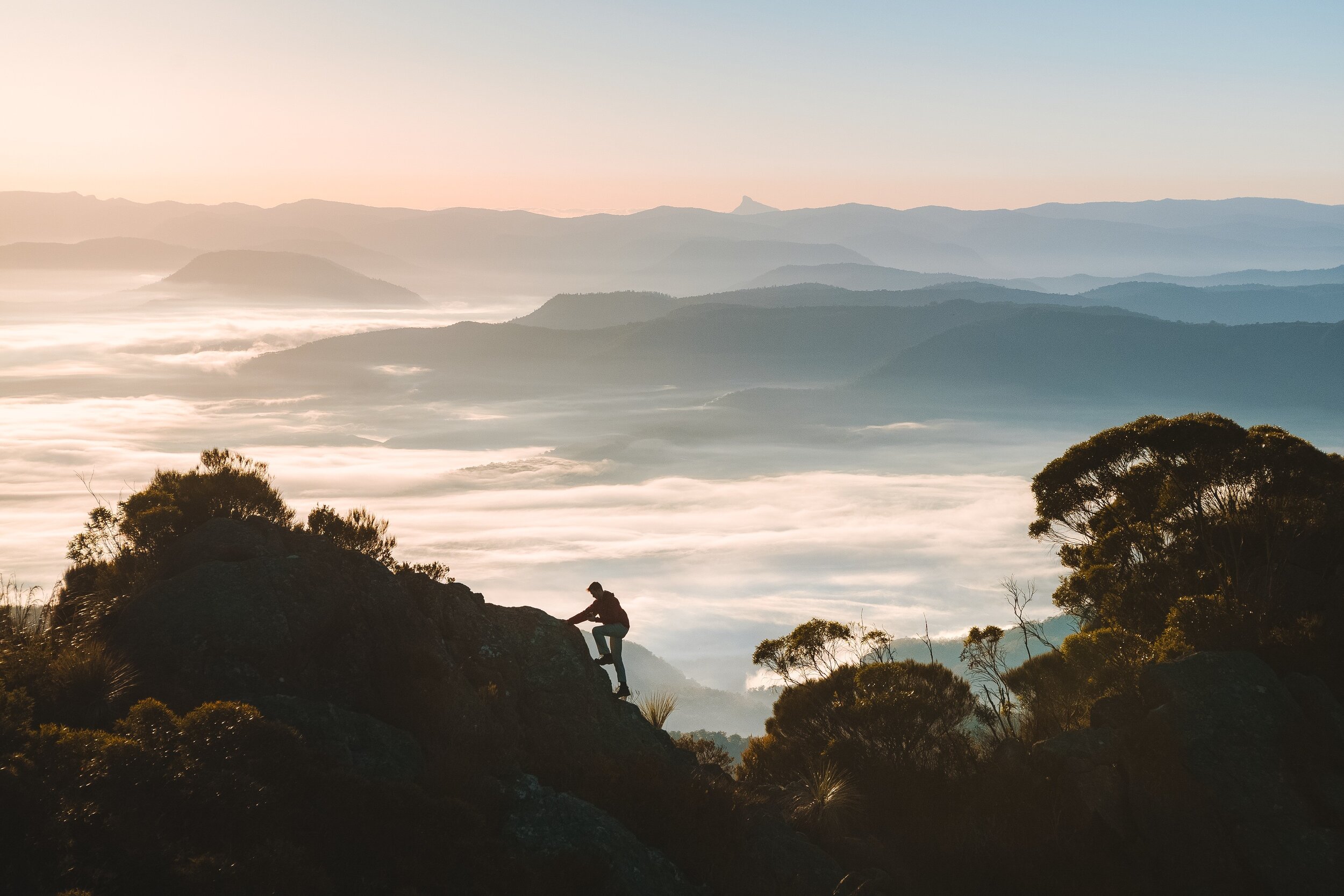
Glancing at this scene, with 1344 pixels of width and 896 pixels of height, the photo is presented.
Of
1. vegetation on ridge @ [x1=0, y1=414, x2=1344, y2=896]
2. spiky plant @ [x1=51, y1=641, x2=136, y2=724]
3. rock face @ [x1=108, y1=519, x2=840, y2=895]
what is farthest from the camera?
rock face @ [x1=108, y1=519, x2=840, y2=895]

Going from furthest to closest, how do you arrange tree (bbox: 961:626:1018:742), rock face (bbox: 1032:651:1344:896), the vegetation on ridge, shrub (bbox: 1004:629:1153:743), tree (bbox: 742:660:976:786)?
1. tree (bbox: 961:626:1018:742)
2. tree (bbox: 742:660:976:786)
3. shrub (bbox: 1004:629:1153:743)
4. rock face (bbox: 1032:651:1344:896)
5. the vegetation on ridge

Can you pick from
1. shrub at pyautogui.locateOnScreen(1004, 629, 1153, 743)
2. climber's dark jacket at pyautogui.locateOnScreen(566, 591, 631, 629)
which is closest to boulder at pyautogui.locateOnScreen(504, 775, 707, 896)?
climber's dark jacket at pyautogui.locateOnScreen(566, 591, 631, 629)

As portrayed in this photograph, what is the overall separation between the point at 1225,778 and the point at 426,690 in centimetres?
1261

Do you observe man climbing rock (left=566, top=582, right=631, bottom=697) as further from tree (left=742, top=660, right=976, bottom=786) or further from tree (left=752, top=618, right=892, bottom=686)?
tree (left=752, top=618, right=892, bottom=686)

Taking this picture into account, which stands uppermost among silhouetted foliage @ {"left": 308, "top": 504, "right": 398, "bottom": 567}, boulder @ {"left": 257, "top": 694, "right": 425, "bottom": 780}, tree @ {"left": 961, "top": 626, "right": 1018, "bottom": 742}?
silhouetted foliage @ {"left": 308, "top": 504, "right": 398, "bottom": 567}

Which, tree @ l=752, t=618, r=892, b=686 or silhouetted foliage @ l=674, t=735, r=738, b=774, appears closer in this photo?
silhouetted foliage @ l=674, t=735, r=738, b=774

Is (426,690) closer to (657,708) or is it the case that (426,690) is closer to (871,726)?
(657,708)

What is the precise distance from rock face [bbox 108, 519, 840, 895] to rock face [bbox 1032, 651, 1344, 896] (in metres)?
5.17

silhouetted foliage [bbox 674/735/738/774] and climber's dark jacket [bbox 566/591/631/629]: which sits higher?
climber's dark jacket [bbox 566/591/631/629]

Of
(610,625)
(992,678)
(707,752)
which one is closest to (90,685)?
(610,625)

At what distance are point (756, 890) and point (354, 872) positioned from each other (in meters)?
5.70

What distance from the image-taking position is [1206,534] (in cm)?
2091

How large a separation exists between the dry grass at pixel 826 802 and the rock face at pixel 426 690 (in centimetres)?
147

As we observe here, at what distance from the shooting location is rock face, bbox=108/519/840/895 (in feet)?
39.2
